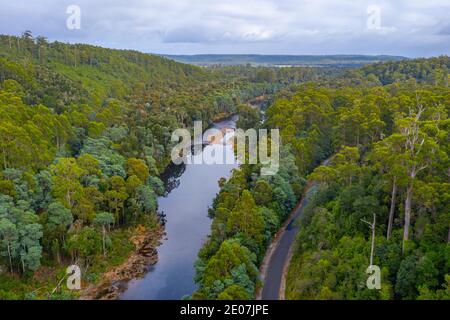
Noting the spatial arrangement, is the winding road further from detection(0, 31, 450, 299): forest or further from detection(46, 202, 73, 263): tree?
detection(46, 202, 73, 263): tree

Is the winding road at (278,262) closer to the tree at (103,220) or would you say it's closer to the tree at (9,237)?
the tree at (103,220)

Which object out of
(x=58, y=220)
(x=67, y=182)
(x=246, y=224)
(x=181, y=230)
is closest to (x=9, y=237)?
(x=58, y=220)

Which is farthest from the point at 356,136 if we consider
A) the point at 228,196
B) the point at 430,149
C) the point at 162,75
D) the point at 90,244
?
the point at 162,75

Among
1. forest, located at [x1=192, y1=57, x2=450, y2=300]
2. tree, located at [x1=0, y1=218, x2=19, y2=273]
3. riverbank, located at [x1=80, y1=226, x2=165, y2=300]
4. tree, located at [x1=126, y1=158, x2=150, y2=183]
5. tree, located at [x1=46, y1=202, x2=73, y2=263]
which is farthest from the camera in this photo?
tree, located at [x1=126, y1=158, x2=150, y2=183]

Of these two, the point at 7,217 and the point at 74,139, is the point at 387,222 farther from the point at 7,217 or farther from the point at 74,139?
the point at 74,139

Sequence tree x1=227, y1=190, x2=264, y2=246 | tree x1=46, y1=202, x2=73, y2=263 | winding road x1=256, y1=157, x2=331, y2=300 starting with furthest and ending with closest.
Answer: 1. tree x1=46, y1=202, x2=73, y2=263
2. tree x1=227, y1=190, x2=264, y2=246
3. winding road x1=256, y1=157, x2=331, y2=300

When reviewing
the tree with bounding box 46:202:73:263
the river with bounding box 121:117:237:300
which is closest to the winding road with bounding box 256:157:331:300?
the river with bounding box 121:117:237:300

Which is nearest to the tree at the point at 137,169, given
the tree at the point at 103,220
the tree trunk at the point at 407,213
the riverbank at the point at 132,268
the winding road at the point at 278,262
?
the riverbank at the point at 132,268
